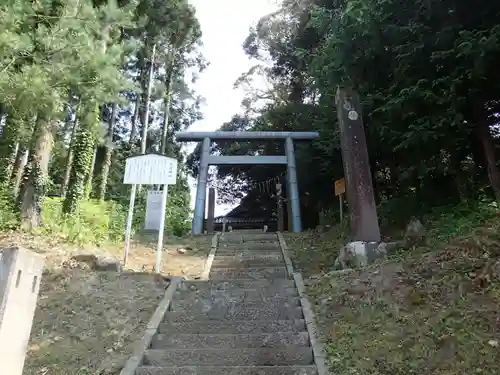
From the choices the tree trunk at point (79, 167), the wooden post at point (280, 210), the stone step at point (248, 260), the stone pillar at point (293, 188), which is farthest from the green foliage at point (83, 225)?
the wooden post at point (280, 210)

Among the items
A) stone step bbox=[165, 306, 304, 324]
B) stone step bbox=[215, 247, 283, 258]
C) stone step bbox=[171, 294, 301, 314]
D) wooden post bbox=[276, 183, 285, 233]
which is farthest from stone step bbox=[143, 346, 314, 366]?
wooden post bbox=[276, 183, 285, 233]

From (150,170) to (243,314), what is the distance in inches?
128

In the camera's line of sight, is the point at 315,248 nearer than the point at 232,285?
No

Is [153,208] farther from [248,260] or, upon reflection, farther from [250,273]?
[250,273]

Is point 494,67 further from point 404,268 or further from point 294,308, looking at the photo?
point 294,308

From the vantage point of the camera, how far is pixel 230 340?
4.09 meters

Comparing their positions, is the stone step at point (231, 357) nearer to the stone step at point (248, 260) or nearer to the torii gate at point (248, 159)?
the stone step at point (248, 260)

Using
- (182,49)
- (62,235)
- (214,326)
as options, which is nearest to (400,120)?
(214,326)

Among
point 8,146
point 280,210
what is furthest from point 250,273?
point 280,210

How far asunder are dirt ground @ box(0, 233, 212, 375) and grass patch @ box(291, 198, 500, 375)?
1.84 meters

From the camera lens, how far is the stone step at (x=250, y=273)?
6699mm

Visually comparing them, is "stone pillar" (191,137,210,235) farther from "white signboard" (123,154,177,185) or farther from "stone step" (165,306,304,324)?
"stone step" (165,306,304,324)

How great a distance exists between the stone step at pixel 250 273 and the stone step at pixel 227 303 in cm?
143

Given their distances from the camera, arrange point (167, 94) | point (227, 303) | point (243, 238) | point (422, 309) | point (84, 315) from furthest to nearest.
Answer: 1. point (167, 94)
2. point (243, 238)
3. point (227, 303)
4. point (84, 315)
5. point (422, 309)
